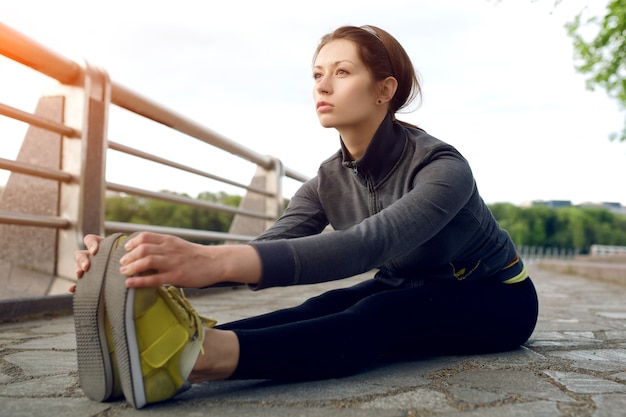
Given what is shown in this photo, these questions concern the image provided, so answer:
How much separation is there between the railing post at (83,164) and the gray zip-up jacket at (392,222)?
1.49 metres

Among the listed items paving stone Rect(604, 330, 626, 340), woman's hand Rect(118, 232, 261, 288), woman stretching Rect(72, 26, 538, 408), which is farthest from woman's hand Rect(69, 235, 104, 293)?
paving stone Rect(604, 330, 626, 340)

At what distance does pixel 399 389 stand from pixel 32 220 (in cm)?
211

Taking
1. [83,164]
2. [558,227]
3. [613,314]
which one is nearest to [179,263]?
[83,164]

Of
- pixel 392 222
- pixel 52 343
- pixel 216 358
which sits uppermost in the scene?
pixel 392 222

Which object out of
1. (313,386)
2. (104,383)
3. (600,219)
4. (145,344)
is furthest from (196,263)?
(600,219)

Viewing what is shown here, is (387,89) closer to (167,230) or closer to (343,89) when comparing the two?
(343,89)

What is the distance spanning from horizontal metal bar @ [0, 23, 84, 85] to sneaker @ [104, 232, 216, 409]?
179 centimetres

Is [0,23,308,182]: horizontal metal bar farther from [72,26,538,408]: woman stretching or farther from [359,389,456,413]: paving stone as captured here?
[359,389,456,413]: paving stone

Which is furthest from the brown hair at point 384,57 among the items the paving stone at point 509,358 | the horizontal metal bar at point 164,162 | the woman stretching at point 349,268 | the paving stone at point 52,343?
the horizontal metal bar at point 164,162

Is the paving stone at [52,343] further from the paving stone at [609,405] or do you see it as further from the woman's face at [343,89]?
the paving stone at [609,405]

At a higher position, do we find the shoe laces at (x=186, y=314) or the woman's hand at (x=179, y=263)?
the woman's hand at (x=179, y=263)

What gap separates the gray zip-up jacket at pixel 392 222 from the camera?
1354 millimetres

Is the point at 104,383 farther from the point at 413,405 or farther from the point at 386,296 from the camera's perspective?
the point at 386,296

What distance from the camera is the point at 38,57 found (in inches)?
114
